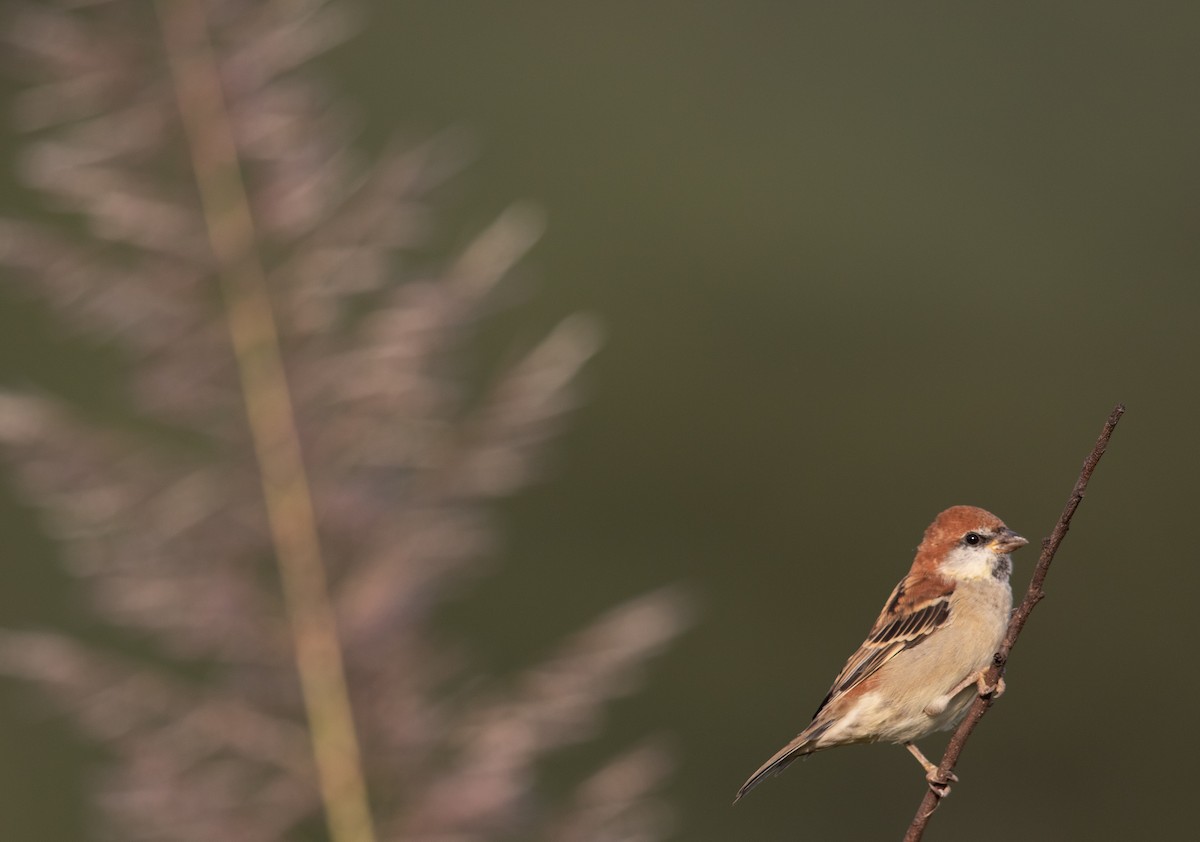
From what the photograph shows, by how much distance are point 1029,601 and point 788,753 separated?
3.74ft

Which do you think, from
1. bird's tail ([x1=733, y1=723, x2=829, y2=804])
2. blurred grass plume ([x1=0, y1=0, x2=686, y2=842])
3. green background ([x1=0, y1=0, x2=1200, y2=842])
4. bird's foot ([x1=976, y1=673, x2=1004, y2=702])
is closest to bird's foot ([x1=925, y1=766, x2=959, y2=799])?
bird's foot ([x1=976, y1=673, x2=1004, y2=702])

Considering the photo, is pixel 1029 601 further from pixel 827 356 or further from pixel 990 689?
pixel 827 356

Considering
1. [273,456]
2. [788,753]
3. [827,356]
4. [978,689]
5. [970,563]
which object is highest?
[827,356]

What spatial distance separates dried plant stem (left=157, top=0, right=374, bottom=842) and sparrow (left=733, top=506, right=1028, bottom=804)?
795 mm

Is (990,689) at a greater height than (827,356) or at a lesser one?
lesser

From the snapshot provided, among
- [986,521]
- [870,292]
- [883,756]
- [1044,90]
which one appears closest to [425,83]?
[870,292]

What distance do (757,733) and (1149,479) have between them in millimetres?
4242

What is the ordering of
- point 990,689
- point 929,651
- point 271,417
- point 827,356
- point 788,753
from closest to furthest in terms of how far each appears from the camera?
point 990,689 < point 788,753 < point 929,651 < point 271,417 < point 827,356

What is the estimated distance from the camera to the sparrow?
292 cm

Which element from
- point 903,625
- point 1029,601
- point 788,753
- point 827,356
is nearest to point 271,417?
point 788,753

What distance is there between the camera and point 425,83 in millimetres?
16875

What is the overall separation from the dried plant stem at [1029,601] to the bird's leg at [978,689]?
0.02m

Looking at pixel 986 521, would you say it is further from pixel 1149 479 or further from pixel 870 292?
pixel 870 292

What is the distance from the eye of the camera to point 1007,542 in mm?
2611
